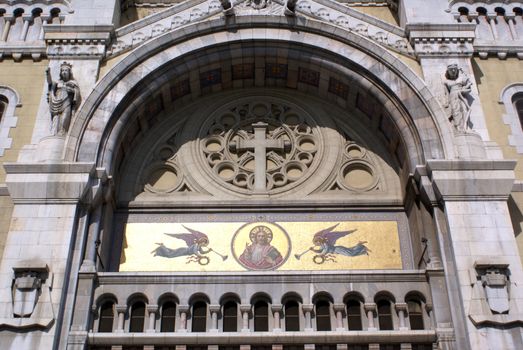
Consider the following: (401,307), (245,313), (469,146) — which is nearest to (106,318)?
(245,313)

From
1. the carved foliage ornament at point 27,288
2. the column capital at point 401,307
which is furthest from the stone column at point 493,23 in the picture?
the carved foliage ornament at point 27,288

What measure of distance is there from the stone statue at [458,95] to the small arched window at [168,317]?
7325 mm

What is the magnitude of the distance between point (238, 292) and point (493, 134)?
7188 millimetres

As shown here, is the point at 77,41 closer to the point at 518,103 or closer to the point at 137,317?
the point at 137,317

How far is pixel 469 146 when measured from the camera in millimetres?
15039

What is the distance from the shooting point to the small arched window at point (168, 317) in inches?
550

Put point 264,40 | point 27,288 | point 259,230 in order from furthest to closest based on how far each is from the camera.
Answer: point 264,40 < point 259,230 < point 27,288

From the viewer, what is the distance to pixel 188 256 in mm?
15672

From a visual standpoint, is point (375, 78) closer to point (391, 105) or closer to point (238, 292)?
point (391, 105)

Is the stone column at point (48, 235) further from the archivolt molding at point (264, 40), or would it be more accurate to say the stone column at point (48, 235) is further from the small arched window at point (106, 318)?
the archivolt molding at point (264, 40)

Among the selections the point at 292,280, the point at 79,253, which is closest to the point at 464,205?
the point at 292,280

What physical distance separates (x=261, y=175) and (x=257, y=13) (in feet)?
13.6

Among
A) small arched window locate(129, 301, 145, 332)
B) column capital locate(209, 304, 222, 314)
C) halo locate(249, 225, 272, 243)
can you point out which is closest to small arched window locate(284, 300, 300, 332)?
column capital locate(209, 304, 222, 314)

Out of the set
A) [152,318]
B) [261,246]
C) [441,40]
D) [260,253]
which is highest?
[441,40]
